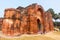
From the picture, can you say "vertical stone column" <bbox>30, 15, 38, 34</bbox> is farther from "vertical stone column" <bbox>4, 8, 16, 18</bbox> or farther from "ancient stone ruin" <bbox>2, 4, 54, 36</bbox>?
"vertical stone column" <bbox>4, 8, 16, 18</bbox>

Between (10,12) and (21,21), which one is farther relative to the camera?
(10,12)

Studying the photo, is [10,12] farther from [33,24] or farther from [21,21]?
[33,24]

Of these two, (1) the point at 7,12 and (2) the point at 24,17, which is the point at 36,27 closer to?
(2) the point at 24,17

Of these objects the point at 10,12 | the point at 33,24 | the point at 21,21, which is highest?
the point at 10,12

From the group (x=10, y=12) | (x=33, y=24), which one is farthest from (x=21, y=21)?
(x=10, y=12)

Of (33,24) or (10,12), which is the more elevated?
(10,12)

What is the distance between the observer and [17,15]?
123 feet

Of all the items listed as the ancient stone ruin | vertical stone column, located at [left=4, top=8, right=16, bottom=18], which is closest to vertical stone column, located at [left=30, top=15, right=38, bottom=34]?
the ancient stone ruin

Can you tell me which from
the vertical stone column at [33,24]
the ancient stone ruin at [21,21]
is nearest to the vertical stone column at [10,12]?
the ancient stone ruin at [21,21]

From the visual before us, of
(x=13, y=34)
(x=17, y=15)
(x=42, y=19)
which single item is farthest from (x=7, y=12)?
(x=42, y=19)

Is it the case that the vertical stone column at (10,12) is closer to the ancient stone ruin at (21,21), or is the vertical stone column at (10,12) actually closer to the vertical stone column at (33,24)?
the ancient stone ruin at (21,21)

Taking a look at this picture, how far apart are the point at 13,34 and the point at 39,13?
8718mm

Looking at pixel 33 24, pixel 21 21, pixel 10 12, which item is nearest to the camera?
pixel 21 21

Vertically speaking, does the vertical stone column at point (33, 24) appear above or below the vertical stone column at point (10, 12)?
below
